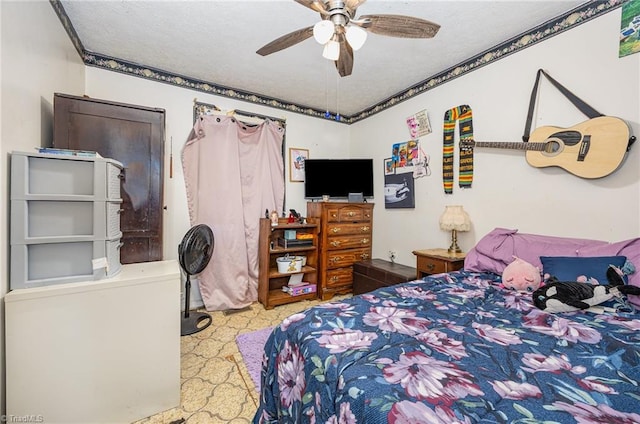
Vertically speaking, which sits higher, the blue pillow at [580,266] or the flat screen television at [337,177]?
the flat screen television at [337,177]

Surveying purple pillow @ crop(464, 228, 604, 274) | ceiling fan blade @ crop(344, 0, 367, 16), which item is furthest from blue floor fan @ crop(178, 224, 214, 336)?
purple pillow @ crop(464, 228, 604, 274)

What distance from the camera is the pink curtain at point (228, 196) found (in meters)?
2.79

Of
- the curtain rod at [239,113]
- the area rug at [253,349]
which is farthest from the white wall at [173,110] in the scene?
the area rug at [253,349]

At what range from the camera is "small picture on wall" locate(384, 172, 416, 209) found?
3057mm

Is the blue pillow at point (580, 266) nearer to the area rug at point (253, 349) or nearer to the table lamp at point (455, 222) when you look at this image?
the table lamp at point (455, 222)

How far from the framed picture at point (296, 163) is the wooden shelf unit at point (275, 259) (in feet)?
2.08

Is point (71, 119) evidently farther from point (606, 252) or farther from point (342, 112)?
point (606, 252)

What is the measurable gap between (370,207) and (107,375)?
9.79 ft

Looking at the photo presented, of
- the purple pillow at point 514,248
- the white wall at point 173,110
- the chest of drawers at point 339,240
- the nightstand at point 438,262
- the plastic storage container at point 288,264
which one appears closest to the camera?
the purple pillow at point 514,248

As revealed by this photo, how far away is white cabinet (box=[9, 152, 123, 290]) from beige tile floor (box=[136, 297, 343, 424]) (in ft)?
2.94

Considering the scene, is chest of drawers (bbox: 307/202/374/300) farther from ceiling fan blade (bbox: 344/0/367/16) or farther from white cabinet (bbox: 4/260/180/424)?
ceiling fan blade (bbox: 344/0/367/16)

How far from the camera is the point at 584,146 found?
174 cm

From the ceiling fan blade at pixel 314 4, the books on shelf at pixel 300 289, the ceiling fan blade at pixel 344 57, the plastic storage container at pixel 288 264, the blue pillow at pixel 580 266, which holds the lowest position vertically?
the books on shelf at pixel 300 289

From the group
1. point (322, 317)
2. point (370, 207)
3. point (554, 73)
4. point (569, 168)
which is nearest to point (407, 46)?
point (554, 73)
